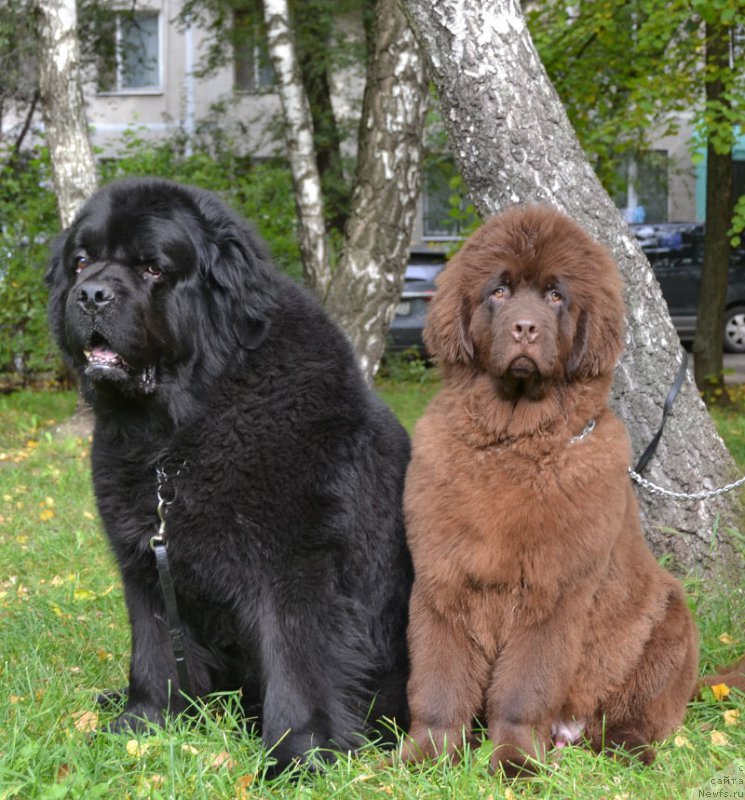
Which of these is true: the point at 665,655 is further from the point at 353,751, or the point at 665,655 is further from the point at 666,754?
the point at 353,751

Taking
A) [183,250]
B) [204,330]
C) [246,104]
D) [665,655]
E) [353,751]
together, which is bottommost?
[353,751]

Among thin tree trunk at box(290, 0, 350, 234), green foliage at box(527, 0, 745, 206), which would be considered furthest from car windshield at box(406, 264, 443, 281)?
green foliage at box(527, 0, 745, 206)

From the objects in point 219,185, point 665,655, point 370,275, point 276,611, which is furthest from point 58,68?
point 665,655

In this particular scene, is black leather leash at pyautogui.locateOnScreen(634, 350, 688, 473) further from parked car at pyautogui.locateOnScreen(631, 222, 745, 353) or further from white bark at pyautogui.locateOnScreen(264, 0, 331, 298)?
parked car at pyautogui.locateOnScreen(631, 222, 745, 353)

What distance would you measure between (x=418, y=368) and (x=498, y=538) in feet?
38.5


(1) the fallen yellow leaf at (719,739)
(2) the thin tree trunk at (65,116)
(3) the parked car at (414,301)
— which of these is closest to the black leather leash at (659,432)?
(1) the fallen yellow leaf at (719,739)

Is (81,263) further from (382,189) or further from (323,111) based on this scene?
(323,111)

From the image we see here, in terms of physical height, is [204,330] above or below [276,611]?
above

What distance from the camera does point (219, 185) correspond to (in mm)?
13258

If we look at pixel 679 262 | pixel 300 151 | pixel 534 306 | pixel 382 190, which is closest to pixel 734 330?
pixel 679 262

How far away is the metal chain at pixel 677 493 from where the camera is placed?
4160 mm

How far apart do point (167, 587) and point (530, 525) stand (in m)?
1.13

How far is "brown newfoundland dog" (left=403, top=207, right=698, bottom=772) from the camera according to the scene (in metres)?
2.86

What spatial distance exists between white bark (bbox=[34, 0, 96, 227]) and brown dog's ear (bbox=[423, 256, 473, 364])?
553 cm
